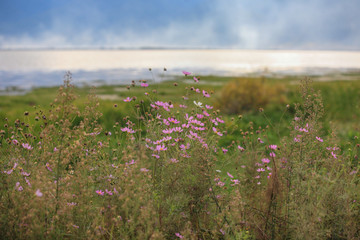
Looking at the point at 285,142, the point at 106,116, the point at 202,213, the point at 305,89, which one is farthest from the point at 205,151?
the point at 106,116

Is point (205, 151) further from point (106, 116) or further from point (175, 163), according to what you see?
point (106, 116)

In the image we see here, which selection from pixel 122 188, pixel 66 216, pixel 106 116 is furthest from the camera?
pixel 106 116

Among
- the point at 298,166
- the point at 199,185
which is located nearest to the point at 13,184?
the point at 199,185

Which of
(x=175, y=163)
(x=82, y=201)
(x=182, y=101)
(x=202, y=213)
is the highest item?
(x=182, y=101)

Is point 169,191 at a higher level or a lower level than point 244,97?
lower

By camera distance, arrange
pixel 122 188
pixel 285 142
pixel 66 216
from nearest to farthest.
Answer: pixel 66 216 < pixel 122 188 < pixel 285 142

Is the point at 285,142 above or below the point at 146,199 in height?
above

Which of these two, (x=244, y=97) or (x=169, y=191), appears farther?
(x=244, y=97)

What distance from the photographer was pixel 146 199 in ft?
7.02

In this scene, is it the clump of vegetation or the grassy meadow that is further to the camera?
the clump of vegetation

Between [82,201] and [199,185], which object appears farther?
[199,185]

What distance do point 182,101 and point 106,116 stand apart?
568 centimetres

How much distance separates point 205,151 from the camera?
253 cm

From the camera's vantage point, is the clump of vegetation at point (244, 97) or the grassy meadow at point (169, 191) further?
the clump of vegetation at point (244, 97)
